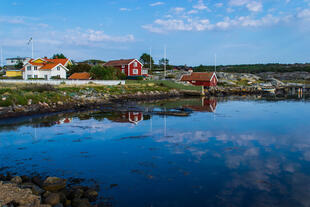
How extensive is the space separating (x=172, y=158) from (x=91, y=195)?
5.15 m

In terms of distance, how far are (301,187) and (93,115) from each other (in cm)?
1992

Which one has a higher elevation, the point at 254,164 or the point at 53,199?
the point at 53,199

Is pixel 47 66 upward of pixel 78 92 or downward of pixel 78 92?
upward

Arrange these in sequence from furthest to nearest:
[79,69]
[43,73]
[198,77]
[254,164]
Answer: [198,77] → [79,69] → [43,73] → [254,164]

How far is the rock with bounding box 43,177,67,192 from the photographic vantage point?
9.03 meters

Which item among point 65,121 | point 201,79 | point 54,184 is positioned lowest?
point 54,184

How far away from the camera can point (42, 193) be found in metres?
8.45

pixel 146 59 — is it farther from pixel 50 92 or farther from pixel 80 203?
pixel 80 203

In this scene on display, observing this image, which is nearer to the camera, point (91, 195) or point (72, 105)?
point (91, 195)

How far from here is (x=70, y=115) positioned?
25938mm

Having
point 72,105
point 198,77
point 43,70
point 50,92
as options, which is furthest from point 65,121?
point 198,77

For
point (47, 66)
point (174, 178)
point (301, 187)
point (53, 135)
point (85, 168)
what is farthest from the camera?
point (47, 66)

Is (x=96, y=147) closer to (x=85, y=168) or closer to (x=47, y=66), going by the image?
(x=85, y=168)

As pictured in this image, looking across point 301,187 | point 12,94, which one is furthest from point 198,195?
point 12,94
